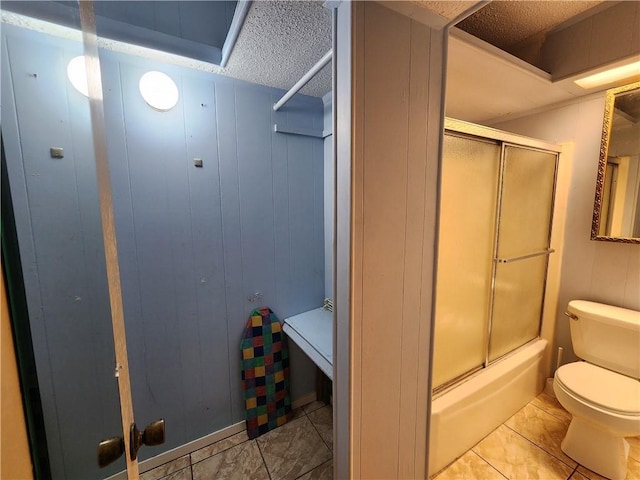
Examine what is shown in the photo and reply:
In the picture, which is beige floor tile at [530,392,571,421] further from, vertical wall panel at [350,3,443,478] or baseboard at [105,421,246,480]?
baseboard at [105,421,246,480]

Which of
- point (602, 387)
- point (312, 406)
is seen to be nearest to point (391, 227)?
point (602, 387)

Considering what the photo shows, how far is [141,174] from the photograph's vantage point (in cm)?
136

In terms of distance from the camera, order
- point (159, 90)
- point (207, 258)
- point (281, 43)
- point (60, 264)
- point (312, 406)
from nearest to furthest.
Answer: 1. point (60, 264)
2. point (281, 43)
3. point (159, 90)
4. point (207, 258)
5. point (312, 406)

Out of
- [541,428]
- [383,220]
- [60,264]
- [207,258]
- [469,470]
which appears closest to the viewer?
[383,220]

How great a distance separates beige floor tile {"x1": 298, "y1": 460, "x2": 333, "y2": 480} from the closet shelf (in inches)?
24.7

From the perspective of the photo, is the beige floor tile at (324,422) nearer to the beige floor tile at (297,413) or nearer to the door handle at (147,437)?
the beige floor tile at (297,413)

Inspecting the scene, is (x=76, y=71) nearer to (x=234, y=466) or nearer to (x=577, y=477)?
(x=234, y=466)

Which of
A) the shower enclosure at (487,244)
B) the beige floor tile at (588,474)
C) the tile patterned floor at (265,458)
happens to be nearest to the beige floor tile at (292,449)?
the tile patterned floor at (265,458)

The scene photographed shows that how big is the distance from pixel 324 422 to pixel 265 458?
44 cm

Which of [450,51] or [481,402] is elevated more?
[450,51]

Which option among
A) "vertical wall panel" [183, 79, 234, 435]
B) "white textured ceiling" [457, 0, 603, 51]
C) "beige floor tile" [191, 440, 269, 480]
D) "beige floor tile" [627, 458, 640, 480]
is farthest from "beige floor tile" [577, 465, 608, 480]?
"white textured ceiling" [457, 0, 603, 51]

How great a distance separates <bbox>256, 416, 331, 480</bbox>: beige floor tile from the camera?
1.52 meters

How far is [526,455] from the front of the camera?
60.4 inches

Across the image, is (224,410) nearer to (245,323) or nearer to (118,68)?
(245,323)
